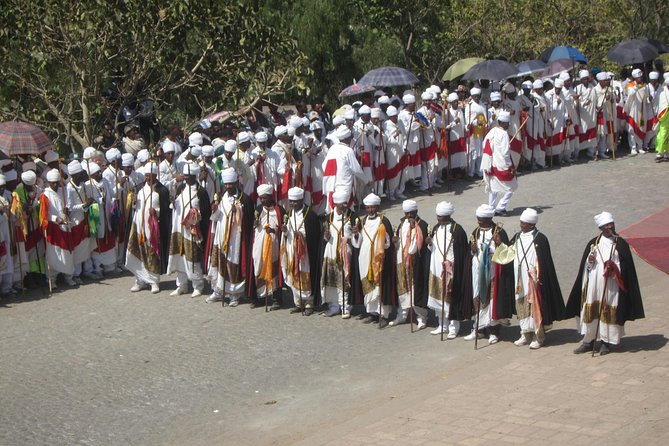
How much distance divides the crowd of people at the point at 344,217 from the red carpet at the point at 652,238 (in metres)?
2.10

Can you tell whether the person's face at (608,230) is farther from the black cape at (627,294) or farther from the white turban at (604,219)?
the black cape at (627,294)

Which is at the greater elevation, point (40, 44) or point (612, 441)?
point (40, 44)

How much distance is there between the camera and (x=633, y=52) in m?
22.4

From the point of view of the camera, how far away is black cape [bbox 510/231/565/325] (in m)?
12.0

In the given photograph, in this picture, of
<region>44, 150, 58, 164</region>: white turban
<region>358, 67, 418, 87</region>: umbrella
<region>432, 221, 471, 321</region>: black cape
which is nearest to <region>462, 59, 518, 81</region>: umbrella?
<region>358, 67, 418, 87</region>: umbrella

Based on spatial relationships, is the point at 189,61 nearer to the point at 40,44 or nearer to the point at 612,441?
the point at 40,44

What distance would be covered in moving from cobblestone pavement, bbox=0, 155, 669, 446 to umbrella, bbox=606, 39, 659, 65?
8.18 m

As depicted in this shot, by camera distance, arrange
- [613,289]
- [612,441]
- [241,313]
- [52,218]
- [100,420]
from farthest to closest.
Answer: [52,218] → [241,313] → [613,289] → [100,420] → [612,441]

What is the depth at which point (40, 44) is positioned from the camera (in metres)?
17.3

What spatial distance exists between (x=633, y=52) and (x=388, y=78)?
515 cm

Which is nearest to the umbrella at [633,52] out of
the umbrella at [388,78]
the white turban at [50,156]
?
the umbrella at [388,78]

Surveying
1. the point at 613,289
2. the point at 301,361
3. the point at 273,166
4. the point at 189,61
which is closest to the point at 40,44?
the point at 189,61

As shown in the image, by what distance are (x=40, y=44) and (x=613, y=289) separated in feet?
32.5

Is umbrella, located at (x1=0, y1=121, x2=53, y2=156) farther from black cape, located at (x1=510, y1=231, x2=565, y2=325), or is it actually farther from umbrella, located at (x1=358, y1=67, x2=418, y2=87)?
black cape, located at (x1=510, y1=231, x2=565, y2=325)
